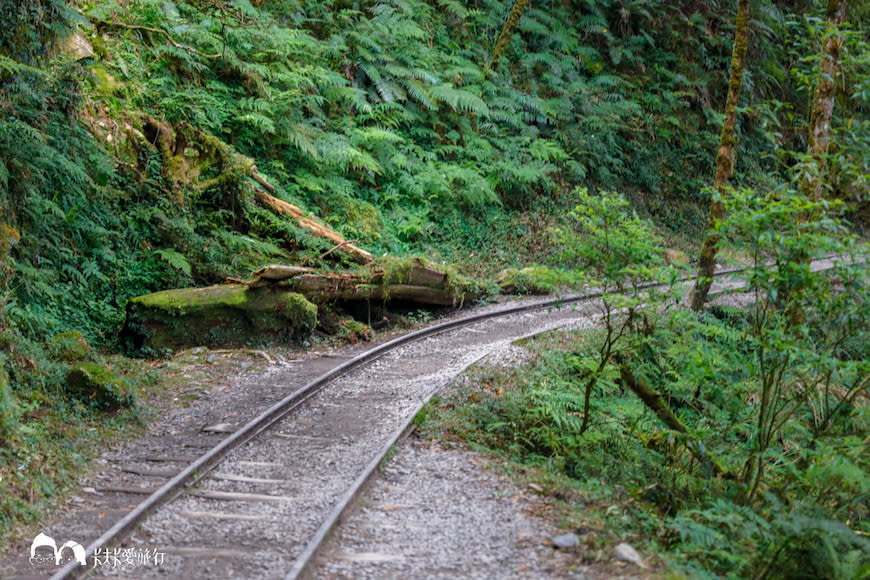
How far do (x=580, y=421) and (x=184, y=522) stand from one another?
5.11 metres

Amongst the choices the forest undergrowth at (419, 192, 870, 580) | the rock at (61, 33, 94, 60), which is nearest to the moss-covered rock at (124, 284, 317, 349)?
the forest undergrowth at (419, 192, 870, 580)

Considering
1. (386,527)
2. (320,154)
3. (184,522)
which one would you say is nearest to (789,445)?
(386,527)

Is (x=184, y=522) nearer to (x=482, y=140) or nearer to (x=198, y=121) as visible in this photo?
(x=198, y=121)

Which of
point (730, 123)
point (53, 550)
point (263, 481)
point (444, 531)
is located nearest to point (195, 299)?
point (263, 481)

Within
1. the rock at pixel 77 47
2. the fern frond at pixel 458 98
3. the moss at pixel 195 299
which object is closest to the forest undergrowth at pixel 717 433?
the moss at pixel 195 299

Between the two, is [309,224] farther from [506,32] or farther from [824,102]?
[506,32]

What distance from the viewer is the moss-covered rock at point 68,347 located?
7.95m

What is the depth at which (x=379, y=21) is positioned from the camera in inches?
787

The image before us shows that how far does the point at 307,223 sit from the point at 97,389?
6785 millimetres

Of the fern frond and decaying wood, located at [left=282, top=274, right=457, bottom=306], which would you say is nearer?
decaying wood, located at [left=282, top=274, right=457, bottom=306]

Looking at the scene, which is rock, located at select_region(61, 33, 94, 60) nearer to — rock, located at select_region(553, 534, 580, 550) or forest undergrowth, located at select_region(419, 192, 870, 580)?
forest undergrowth, located at select_region(419, 192, 870, 580)

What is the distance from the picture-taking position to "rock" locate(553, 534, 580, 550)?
5.03m

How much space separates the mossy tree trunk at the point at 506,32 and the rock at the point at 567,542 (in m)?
20.1

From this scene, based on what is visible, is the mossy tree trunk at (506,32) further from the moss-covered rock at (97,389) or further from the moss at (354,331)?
the moss-covered rock at (97,389)
